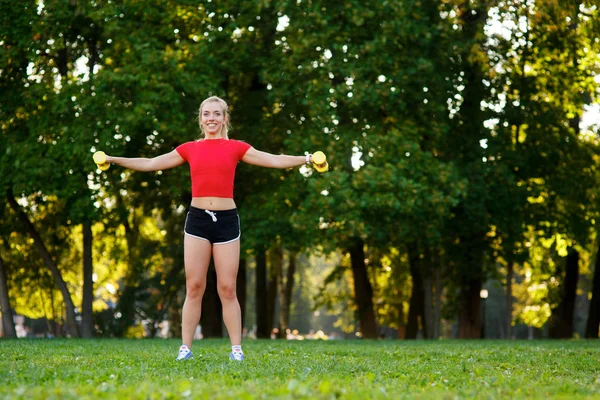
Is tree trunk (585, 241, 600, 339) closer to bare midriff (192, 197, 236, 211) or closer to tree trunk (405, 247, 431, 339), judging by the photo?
tree trunk (405, 247, 431, 339)

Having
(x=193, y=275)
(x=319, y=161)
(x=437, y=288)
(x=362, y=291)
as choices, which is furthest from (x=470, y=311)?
(x=319, y=161)

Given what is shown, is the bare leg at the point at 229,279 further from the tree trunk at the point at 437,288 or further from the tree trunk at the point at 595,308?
the tree trunk at the point at 595,308

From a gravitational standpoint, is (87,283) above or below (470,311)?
above

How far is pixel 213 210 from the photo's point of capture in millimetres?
8789

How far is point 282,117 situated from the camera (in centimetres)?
2416

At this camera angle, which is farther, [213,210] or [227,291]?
[227,291]

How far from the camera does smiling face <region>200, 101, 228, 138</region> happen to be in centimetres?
902

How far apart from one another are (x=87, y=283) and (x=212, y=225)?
55.3 ft

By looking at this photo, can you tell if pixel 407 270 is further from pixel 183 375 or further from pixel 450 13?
pixel 183 375

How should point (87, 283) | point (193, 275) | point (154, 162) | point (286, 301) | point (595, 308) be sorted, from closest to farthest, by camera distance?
point (193, 275) < point (154, 162) < point (87, 283) < point (595, 308) < point (286, 301)

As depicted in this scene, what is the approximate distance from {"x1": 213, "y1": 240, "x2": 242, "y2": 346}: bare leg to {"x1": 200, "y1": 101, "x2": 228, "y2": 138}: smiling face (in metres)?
1.12

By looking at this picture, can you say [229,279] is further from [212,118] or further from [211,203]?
[212,118]

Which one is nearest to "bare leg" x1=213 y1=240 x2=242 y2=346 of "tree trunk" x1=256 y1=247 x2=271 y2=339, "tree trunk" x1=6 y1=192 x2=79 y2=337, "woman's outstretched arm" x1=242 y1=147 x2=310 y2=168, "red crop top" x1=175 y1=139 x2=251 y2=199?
"red crop top" x1=175 y1=139 x2=251 y2=199

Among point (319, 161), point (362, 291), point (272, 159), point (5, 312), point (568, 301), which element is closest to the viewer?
point (319, 161)
